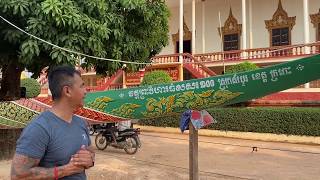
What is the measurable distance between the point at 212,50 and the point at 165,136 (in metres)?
7.99

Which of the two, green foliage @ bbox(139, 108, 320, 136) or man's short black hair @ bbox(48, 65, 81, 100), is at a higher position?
man's short black hair @ bbox(48, 65, 81, 100)

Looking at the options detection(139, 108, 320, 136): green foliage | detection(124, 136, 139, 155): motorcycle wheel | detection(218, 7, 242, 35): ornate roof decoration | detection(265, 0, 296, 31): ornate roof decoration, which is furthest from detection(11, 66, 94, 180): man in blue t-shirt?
detection(218, 7, 242, 35): ornate roof decoration

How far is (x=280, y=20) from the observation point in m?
20.2

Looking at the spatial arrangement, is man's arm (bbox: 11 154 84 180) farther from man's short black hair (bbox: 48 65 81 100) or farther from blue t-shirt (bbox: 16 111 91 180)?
man's short black hair (bbox: 48 65 81 100)

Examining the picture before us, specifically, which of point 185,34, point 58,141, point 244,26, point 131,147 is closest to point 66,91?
point 58,141

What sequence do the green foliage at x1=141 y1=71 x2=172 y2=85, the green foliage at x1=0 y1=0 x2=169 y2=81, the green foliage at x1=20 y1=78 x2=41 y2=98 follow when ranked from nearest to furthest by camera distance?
the green foliage at x1=0 y1=0 x2=169 y2=81, the green foliage at x1=141 y1=71 x2=172 y2=85, the green foliage at x1=20 y1=78 x2=41 y2=98

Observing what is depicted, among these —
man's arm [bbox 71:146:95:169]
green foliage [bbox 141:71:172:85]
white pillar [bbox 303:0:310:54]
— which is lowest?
man's arm [bbox 71:146:95:169]

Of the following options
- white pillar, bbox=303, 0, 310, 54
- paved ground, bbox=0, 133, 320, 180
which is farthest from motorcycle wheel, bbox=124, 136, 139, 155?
white pillar, bbox=303, 0, 310, 54

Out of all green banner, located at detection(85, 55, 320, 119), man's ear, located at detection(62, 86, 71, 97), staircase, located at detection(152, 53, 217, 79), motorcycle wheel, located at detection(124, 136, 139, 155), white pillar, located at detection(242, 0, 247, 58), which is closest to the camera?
man's ear, located at detection(62, 86, 71, 97)

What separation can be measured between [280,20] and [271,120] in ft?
25.4

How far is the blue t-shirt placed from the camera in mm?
2322

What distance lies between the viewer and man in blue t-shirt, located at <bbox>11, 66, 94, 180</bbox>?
232 centimetres

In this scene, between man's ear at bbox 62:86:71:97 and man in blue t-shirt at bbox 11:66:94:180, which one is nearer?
man in blue t-shirt at bbox 11:66:94:180

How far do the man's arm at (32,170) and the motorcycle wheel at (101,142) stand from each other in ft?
32.2
